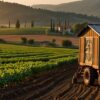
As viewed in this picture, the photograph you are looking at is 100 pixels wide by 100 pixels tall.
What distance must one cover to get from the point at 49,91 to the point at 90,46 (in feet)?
13.3

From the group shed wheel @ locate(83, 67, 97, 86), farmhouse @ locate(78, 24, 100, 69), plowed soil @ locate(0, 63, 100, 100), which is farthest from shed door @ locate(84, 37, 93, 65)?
plowed soil @ locate(0, 63, 100, 100)

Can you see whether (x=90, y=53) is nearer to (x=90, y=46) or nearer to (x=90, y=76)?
(x=90, y=46)

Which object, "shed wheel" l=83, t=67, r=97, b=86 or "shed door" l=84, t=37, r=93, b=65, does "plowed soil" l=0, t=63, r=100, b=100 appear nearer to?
"shed wheel" l=83, t=67, r=97, b=86

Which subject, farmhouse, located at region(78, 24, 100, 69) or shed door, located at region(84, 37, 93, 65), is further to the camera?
shed door, located at region(84, 37, 93, 65)

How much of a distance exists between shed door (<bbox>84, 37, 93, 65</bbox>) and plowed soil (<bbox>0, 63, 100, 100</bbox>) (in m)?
1.44

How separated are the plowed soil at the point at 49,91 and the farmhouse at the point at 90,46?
139 cm

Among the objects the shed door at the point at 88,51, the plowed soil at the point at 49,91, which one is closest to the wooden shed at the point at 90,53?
the shed door at the point at 88,51

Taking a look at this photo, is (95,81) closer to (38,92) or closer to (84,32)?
(84,32)

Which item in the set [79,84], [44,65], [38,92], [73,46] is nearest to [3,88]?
[38,92]

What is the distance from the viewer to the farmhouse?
2400cm

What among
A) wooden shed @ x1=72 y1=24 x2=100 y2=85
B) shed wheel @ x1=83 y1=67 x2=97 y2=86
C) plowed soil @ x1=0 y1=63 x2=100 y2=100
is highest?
wooden shed @ x1=72 y1=24 x2=100 y2=85

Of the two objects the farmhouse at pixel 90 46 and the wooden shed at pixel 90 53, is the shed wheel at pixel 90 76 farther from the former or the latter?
the farmhouse at pixel 90 46

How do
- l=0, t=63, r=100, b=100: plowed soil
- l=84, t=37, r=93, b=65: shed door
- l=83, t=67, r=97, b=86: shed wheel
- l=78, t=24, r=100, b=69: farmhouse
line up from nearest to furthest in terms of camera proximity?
l=0, t=63, r=100, b=100: plowed soil, l=78, t=24, r=100, b=69: farmhouse, l=83, t=67, r=97, b=86: shed wheel, l=84, t=37, r=93, b=65: shed door

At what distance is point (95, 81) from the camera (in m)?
25.9
